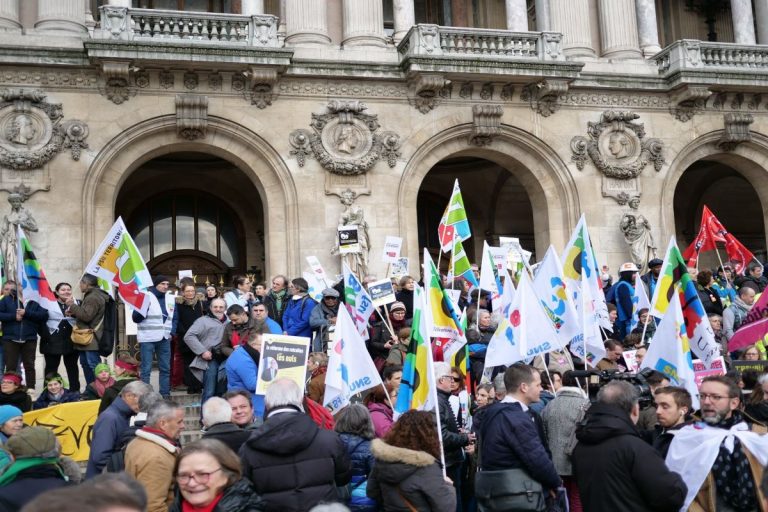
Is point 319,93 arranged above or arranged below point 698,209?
above

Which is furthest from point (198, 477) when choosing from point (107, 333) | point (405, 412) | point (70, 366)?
point (70, 366)

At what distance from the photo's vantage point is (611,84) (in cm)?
2219

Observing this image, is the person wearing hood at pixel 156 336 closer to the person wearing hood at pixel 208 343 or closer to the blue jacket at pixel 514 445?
the person wearing hood at pixel 208 343

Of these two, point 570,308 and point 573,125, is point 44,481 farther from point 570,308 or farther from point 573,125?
point 573,125

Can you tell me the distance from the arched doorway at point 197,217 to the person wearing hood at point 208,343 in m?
12.4

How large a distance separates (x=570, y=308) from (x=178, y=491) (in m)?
5.81

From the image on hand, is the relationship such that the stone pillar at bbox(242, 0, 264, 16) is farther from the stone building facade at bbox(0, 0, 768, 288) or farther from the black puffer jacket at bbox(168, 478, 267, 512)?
the black puffer jacket at bbox(168, 478, 267, 512)

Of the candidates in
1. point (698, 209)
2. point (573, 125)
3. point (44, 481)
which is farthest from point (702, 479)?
point (698, 209)

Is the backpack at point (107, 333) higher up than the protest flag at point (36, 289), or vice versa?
the protest flag at point (36, 289)

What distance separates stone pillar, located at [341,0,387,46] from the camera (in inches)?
830

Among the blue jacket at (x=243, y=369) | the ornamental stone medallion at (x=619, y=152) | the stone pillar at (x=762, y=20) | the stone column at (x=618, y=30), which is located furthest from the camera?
the stone pillar at (x=762, y=20)

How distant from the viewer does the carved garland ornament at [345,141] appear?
20.2 meters

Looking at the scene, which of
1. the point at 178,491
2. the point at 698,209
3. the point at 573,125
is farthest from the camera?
the point at 698,209

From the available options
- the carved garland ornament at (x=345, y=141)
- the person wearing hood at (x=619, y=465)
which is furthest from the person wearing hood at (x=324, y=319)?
the person wearing hood at (x=619, y=465)
